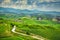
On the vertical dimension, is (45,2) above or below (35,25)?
above

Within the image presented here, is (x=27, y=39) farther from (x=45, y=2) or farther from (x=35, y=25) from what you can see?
(x=45, y=2)

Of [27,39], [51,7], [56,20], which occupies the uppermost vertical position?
[51,7]

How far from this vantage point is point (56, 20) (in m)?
5.82

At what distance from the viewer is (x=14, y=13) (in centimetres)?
600

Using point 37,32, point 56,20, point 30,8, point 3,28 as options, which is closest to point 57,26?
point 56,20

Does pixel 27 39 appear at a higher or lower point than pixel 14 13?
lower

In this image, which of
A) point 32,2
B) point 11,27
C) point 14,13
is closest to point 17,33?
point 11,27

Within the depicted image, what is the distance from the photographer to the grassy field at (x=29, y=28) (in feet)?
18.4

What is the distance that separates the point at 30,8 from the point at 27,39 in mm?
1002

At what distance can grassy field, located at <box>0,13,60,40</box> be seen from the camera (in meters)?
5.60

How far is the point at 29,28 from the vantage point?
227 inches

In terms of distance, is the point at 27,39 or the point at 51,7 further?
the point at 51,7

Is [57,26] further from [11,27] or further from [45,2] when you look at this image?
[11,27]

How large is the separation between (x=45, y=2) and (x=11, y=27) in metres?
1.27
